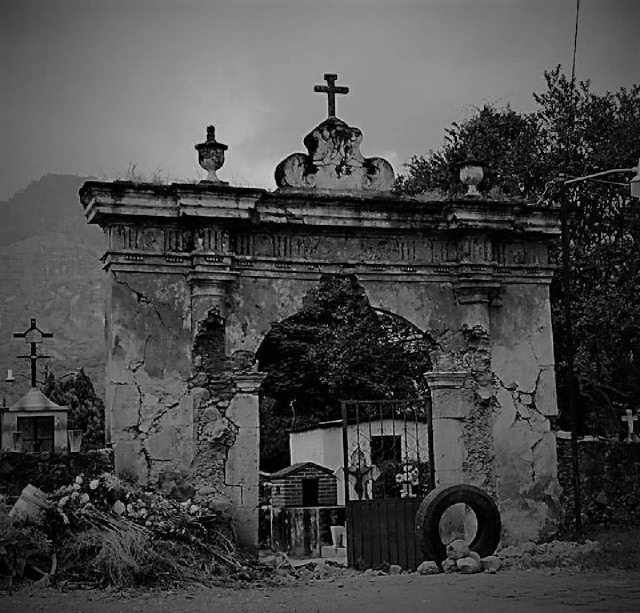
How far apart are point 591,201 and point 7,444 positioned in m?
13.1

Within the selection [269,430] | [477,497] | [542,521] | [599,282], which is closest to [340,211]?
[477,497]

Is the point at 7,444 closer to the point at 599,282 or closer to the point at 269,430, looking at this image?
the point at 599,282

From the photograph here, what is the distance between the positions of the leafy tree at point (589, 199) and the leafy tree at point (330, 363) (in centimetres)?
327

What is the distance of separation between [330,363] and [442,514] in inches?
567

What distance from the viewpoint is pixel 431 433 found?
39.9 ft

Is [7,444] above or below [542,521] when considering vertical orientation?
above

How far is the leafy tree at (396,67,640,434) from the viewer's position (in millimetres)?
18969

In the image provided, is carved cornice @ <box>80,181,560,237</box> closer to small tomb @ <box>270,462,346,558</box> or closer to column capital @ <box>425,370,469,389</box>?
column capital @ <box>425,370,469,389</box>

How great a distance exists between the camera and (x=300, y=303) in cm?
1209

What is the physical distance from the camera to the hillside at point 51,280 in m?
34.7

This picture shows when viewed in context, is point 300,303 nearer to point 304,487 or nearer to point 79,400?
point 304,487

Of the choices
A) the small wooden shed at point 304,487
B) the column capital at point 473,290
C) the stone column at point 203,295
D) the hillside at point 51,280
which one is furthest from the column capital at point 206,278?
the hillside at point 51,280

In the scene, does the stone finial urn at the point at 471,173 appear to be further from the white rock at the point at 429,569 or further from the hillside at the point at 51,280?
the hillside at the point at 51,280

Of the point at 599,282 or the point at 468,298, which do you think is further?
the point at 599,282
